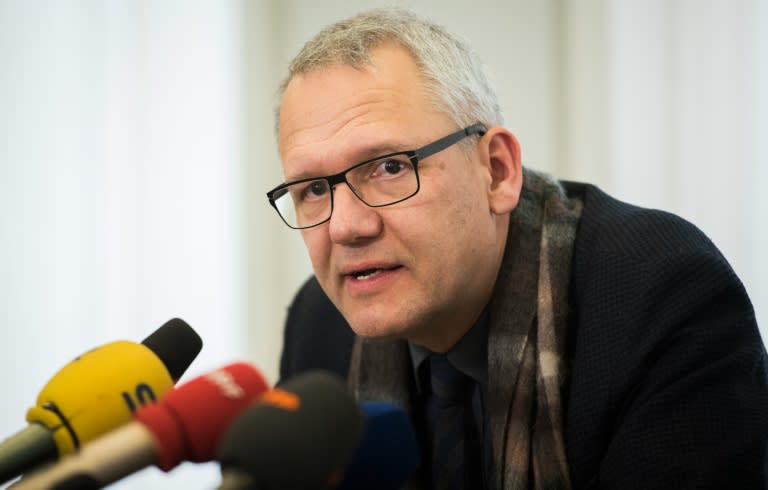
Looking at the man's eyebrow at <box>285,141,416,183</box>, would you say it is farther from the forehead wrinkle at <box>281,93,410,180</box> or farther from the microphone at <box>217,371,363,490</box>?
the microphone at <box>217,371,363,490</box>

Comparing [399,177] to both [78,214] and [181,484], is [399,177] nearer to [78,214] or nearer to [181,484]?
[78,214]

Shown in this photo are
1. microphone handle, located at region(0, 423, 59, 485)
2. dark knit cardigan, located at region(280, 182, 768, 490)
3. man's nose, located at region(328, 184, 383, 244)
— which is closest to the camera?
microphone handle, located at region(0, 423, 59, 485)

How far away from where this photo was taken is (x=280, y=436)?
0.52 meters

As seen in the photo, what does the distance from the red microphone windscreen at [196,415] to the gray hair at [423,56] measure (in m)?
0.75

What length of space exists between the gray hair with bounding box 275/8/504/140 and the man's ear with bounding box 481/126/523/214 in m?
0.04

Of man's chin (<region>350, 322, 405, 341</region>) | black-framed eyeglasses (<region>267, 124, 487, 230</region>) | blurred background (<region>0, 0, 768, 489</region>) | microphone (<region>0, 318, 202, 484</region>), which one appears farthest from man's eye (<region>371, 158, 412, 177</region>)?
blurred background (<region>0, 0, 768, 489</region>)

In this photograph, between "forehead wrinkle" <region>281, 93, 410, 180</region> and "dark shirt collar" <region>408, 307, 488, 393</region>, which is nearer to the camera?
"forehead wrinkle" <region>281, 93, 410, 180</region>

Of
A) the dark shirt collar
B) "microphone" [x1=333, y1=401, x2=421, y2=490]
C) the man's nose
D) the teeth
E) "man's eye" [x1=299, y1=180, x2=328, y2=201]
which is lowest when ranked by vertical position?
the dark shirt collar

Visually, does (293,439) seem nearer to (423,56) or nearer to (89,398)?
(89,398)

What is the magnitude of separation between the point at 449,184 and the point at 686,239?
1.35 ft

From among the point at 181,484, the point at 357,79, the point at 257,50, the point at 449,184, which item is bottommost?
the point at 181,484

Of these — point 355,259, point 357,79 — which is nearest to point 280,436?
point 355,259

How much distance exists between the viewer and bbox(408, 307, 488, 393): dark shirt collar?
136 cm

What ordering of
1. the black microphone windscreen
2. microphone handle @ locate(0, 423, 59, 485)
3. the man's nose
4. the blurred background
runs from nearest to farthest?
microphone handle @ locate(0, 423, 59, 485)
the black microphone windscreen
the man's nose
the blurred background
